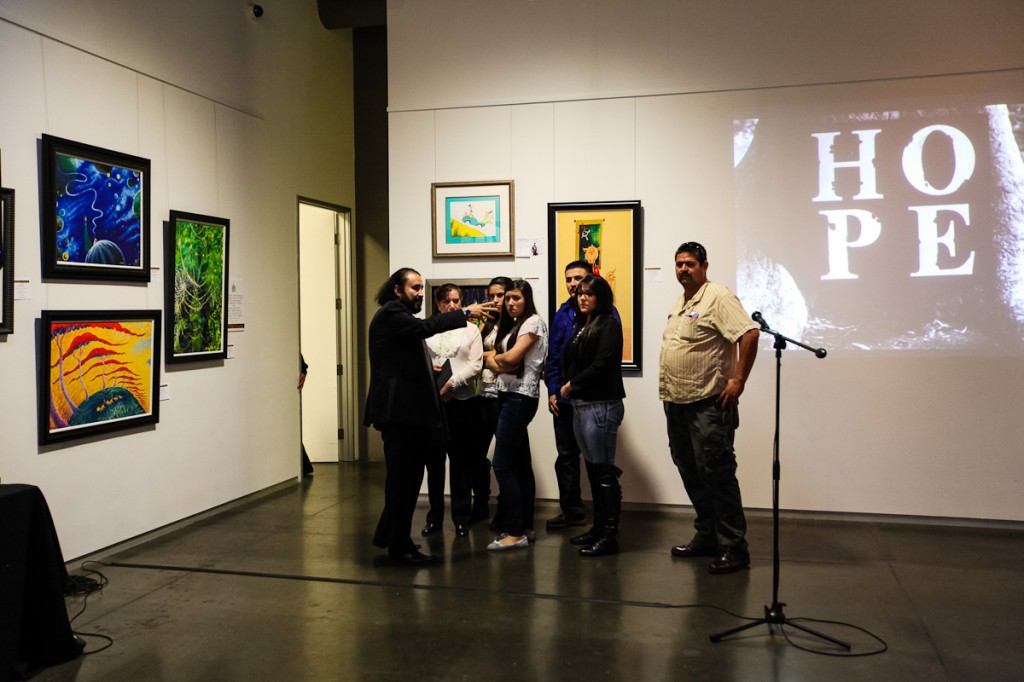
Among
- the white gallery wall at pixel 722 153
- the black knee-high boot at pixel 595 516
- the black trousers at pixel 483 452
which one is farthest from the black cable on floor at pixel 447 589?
the white gallery wall at pixel 722 153

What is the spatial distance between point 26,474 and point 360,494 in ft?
8.60

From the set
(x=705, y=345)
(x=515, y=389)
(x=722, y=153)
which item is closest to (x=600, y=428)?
(x=515, y=389)

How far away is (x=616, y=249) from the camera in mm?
5816

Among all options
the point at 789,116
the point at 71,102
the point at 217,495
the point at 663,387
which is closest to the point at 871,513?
the point at 663,387

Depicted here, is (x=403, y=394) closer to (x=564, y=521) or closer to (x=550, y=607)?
(x=550, y=607)

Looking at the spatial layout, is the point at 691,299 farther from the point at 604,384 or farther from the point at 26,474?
the point at 26,474

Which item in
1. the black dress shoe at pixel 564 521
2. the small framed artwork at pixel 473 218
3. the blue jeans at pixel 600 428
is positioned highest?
the small framed artwork at pixel 473 218

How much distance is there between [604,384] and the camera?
14.8 ft

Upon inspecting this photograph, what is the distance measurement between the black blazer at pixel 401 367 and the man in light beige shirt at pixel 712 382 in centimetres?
121

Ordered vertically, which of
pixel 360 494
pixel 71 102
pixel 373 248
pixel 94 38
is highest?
pixel 94 38

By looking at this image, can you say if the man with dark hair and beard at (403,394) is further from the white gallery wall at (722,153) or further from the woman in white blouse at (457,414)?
the white gallery wall at (722,153)

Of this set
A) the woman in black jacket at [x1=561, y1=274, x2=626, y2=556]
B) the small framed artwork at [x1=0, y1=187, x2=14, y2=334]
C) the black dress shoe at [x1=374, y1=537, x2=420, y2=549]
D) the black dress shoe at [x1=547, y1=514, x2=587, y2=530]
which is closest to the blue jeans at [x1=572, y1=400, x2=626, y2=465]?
the woman in black jacket at [x1=561, y1=274, x2=626, y2=556]

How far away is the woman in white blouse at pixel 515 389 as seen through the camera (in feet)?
15.8

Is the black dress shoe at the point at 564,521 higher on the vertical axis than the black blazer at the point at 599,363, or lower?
lower
